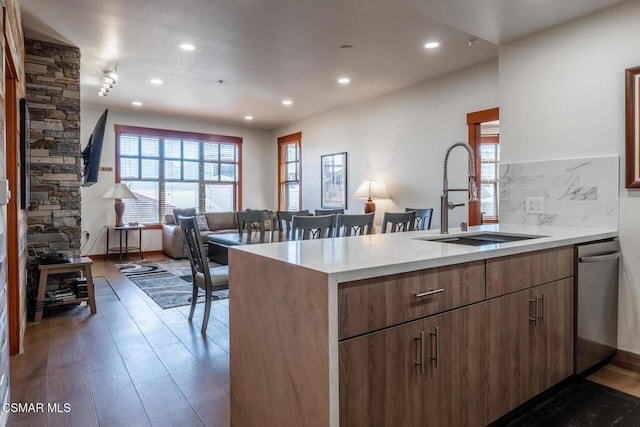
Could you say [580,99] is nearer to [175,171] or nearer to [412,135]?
[412,135]

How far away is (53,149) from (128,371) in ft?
8.12

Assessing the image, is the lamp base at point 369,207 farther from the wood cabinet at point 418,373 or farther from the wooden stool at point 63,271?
the wood cabinet at point 418,373

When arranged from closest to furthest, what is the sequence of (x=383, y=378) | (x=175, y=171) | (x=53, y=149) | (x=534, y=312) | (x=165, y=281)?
1. (x=383, y=378)
2. (x=534, y=312)
3. (x=53, y=149)
4. (x=165, y=281)
5. (x=175, y=171)

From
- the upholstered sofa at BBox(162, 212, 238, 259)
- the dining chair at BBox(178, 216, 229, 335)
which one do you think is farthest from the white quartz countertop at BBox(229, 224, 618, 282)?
the upholstered sofa at BBox(162, 212, 238, 259)

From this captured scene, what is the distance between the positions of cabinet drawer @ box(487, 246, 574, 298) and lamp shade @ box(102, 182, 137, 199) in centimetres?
662

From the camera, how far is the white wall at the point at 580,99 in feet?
7.98

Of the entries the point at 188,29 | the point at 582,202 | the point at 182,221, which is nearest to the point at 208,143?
the point at 188,29

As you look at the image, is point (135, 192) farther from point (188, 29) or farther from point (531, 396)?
point (531, 396)

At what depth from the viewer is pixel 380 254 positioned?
1.52 metres

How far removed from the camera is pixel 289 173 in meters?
8.41

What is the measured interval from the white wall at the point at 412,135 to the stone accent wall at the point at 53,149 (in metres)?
3.99

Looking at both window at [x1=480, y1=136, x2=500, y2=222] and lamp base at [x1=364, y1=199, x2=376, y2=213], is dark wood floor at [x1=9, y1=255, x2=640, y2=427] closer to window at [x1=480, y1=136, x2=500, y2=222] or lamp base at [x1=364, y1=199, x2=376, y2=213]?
lamp base at [x1=364, y1=199, x2=376, y2=213]

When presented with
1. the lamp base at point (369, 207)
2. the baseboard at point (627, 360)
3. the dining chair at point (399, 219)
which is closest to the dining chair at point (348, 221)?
the dining chair at point (399, 219)

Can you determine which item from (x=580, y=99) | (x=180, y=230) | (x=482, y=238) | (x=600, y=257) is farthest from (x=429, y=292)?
(x=180, y=230)
